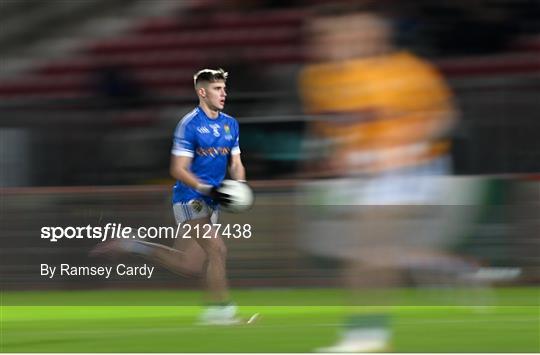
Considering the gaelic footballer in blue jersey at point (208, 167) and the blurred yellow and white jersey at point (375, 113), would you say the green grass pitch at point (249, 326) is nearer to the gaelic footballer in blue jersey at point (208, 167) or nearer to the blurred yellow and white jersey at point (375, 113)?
the gaelic footballer in blue jersey at point (208, 167)

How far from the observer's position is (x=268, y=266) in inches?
431

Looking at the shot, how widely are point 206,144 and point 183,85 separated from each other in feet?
20.5

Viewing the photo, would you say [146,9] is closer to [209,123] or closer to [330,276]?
[330,276]

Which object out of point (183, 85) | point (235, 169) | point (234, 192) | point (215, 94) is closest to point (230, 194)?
point (234, 192)

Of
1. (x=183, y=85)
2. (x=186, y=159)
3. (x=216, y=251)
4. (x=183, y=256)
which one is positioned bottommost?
(x=216, y=251)

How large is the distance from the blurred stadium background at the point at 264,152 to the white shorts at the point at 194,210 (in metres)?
2.92

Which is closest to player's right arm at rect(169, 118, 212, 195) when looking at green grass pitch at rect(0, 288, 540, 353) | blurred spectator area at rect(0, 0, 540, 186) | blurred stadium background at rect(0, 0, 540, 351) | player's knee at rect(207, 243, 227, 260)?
player's knee at rect(207, 243, 227, 260)

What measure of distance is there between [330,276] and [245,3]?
16.6ft

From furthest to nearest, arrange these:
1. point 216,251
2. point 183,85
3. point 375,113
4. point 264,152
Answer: point 183,85, point 264,152, point 216,251, point 375,113

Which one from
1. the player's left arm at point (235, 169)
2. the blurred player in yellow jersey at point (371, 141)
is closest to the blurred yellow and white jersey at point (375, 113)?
the blurred player in yellow jersey at point (371, 141)

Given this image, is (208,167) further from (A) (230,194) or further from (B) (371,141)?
(B) (371,141)

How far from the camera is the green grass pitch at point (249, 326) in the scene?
6992mm

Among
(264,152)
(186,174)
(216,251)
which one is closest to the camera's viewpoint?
(186,174)

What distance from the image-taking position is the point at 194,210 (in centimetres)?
796
